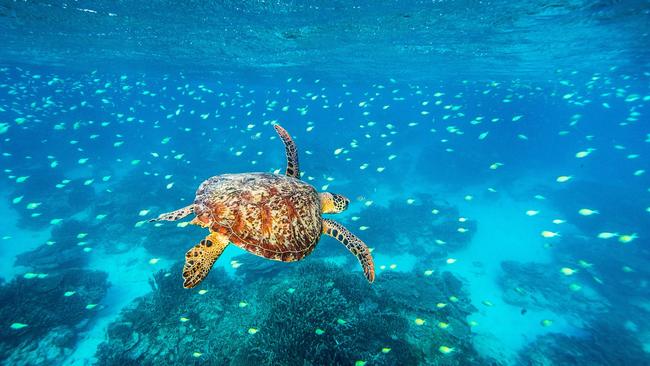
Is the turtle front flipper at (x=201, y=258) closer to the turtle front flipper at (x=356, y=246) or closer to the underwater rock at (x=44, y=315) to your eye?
the turtle front flipper at (x=356, y=246)

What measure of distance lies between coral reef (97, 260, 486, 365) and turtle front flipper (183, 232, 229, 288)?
3669 millimetres

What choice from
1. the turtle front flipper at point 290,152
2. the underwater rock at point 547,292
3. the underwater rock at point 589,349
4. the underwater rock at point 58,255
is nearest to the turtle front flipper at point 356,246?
the turtle front flipper at point 290,152

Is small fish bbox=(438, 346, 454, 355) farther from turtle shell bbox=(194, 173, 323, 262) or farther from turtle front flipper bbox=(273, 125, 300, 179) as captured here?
turtle front flipper bbox=(273, 125, 300, 179)

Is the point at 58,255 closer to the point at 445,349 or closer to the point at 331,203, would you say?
the point at 331,203

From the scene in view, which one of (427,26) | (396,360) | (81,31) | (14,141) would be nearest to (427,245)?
(396,360)

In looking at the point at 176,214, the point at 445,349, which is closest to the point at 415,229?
the point at 445,349

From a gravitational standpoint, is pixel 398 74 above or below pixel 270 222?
below

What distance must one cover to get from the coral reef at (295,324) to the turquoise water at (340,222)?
6 cm

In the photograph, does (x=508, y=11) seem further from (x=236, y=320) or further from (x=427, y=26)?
(x=236, y=320)

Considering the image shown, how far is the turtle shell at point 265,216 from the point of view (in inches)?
172

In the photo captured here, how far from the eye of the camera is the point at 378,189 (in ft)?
86.7

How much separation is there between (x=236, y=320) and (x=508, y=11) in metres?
19.9

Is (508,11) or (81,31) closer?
(508,11)

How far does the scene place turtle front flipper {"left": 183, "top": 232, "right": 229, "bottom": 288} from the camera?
13.5ft
